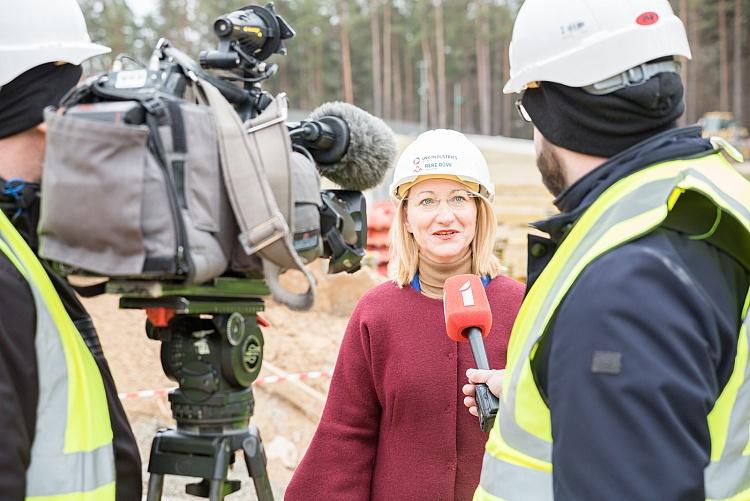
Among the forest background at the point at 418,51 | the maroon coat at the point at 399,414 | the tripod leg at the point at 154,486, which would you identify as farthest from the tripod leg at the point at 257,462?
the forest background at the point at 418,51

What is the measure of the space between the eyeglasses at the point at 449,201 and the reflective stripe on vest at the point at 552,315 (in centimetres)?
133

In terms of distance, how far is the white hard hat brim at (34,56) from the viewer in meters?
2.19

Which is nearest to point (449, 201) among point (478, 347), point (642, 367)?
point (478, 347)

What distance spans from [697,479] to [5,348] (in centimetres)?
142

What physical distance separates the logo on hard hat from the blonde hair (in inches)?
56.8

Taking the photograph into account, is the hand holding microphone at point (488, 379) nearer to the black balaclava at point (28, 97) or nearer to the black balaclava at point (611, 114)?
the black balaclava at point (611, 114)

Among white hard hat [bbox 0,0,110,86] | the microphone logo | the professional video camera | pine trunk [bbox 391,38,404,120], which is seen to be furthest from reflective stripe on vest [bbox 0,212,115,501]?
pine trunk [bbox 391,38,404,120]

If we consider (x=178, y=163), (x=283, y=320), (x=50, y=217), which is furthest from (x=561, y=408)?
(x=283, y=320)

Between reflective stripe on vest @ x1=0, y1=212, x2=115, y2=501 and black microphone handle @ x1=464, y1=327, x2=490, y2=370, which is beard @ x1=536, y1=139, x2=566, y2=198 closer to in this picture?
black microphone handle @ x1=464, y1=327, x2=490, y2=370

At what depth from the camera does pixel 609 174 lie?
195cm

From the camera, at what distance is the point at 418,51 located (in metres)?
51.2

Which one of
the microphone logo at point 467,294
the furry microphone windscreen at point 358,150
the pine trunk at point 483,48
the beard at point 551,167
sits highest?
the beard at point 551,167

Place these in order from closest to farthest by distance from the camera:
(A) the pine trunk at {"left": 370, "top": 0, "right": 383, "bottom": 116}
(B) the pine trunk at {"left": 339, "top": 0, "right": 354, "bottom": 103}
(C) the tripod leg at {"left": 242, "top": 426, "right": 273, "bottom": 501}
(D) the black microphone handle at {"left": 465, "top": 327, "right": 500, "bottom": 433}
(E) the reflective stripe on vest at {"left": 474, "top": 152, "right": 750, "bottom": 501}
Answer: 1. (E) the reflective stripe on vest at {"left": 474, "top": 152, "right": 750, "bottom": 501}
2. (D) the black microphone handle at {"left": 465, "top": 327, "right": 500, "bottom": 433}
3. (C) the tripod leg at {"left": 242, "top": 426, "right": 273, "bottom": 501}
4. (B) the pine trunk at {"left": 339, "top": 0, "right": 354, "bottom": 103}
5. (A) the pine trunk at {"left": 370, "top": 0, "right": 383, "bottom": 116}

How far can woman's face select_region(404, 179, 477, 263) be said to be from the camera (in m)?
3.33
